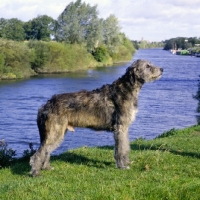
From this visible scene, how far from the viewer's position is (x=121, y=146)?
909 centimetres

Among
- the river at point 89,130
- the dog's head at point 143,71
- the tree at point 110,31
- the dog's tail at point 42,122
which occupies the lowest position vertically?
the river at point 89,130

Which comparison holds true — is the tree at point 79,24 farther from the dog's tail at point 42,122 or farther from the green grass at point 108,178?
the dog's tail at point 42,122

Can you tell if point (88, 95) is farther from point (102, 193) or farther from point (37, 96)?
point (37, 96)

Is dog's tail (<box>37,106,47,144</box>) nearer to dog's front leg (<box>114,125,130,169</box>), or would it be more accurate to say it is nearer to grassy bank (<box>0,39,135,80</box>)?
dog's front leg (<box>114,125,130,169</box>)

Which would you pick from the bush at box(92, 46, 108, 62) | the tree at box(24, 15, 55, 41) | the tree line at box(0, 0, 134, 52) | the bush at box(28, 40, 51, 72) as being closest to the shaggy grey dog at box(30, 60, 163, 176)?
the bush at box(28, 40, 51, 72)

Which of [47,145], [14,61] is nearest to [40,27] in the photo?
[14,61]

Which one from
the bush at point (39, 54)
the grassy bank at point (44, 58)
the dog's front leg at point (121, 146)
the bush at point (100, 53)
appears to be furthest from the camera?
the bush at point (100, 53)

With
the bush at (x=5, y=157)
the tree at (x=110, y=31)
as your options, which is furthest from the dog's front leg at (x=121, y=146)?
the tree at (x=110, y=31)

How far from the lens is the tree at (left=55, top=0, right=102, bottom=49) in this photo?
9444 centimetres

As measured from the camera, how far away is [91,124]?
903cm

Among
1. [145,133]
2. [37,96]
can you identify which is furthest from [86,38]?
[145,133]

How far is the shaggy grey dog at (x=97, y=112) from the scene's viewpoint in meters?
8.73

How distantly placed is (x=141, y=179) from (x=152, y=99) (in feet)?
111

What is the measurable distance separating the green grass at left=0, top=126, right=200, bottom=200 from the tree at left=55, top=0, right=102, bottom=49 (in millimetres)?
84650
